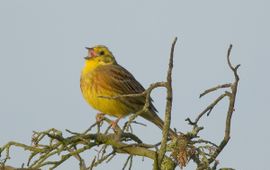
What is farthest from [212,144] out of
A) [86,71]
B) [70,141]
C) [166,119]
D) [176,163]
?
[86,71]

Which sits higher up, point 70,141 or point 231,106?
point 231,106

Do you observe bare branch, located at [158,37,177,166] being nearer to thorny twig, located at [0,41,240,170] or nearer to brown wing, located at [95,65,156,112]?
thorny twig, located at [0,41,240,170]

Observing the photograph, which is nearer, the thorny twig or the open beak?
the thorny twig

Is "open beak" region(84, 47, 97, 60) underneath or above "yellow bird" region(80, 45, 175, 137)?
above

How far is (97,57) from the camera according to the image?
27.8 ft

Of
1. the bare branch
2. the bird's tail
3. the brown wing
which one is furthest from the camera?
the brown wing

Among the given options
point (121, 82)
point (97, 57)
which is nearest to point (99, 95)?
point (121, 82)

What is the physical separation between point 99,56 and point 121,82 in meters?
0.57

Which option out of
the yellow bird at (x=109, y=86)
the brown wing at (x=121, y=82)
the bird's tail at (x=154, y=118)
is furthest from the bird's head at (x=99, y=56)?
the bird's tail at (x=154, y=118)

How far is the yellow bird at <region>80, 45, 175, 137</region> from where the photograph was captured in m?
7.52

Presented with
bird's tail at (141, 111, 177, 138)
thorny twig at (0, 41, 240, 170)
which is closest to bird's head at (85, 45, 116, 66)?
bird's tail at (141, 111, 177, 138)

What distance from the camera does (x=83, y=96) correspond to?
7.73m

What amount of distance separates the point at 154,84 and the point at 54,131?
1.14 m

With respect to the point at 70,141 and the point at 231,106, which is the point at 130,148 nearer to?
the point at 70,141
